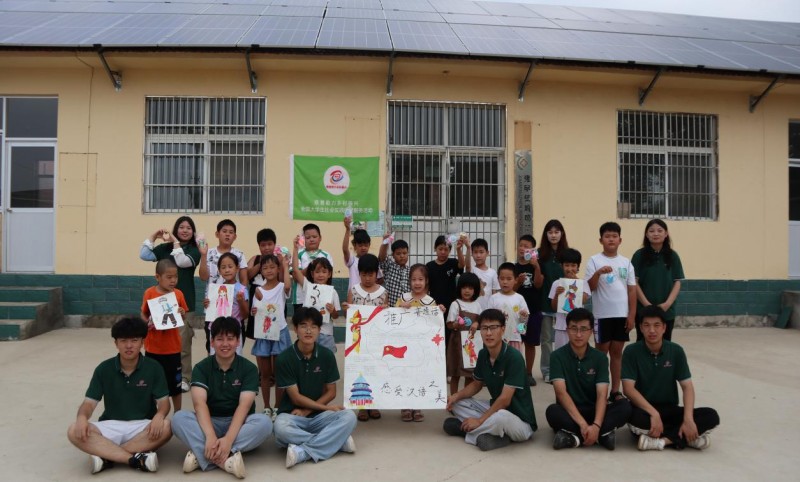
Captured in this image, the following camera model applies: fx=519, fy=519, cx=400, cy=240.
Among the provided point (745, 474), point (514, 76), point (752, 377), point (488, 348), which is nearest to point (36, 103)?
point (514, 76)

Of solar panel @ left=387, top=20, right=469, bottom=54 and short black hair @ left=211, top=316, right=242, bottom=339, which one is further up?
solar panel @ left=387, top=20, right=469, bottom=54

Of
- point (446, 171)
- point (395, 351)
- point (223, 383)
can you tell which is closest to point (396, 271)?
point (395, 351)

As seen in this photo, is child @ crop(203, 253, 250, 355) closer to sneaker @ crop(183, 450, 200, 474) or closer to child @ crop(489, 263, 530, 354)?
sneaker @ crop(183, 450, 200, 474)

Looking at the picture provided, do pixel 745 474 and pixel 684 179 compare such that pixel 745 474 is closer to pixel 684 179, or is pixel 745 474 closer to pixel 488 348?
pixel 488 348

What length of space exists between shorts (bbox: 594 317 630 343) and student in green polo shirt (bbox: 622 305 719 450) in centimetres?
80

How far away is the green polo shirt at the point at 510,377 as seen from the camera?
338 cm

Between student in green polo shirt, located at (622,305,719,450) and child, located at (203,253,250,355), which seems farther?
child, located at (203,253,250,355)

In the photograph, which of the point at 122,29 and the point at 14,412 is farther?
the point at 122,29

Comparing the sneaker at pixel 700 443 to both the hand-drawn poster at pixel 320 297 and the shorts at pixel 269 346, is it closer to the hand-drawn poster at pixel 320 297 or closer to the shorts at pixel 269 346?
the hand-drawn poster at pixel 320 297

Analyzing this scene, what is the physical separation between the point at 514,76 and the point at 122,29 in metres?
5.56

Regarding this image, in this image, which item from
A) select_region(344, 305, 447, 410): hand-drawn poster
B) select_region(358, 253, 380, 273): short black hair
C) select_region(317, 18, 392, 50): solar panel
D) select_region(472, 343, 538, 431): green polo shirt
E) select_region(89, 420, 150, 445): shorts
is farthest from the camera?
select_region(317, 18, 392, 50): solar panel

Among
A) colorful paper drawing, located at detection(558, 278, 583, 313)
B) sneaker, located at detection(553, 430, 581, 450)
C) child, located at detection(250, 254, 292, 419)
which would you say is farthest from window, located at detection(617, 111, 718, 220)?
child, located at detection(250, 254, 292, 419)

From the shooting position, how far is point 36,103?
293 inches

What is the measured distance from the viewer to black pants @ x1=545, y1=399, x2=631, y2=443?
330 centimetres
